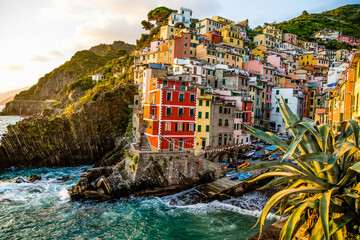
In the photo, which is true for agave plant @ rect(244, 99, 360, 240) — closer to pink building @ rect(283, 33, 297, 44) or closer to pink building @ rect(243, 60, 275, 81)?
pink building @ rect(243, 60, 275, 81)

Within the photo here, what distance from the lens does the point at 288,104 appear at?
2288 inches

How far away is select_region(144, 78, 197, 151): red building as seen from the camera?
35.4 m

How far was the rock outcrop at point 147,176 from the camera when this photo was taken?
30609 millimetres

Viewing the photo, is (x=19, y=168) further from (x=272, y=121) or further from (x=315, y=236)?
(x=272, y=121)

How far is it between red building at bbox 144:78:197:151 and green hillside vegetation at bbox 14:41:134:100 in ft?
334

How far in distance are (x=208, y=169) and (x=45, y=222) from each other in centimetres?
2217

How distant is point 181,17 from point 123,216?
3260 inches

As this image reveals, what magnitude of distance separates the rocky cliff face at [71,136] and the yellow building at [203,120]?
2191cm

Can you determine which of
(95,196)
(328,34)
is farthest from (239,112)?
(328,34)

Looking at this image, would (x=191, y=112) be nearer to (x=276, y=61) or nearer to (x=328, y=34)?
(x=276, y=61)

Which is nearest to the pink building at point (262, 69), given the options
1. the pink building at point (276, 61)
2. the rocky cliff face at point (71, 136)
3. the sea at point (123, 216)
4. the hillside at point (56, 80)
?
the pink building at point (276, 61)

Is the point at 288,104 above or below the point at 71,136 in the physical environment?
above

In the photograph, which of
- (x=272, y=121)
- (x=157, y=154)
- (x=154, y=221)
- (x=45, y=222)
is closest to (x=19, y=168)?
(x=45, y=222)

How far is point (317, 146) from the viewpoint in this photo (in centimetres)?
732
